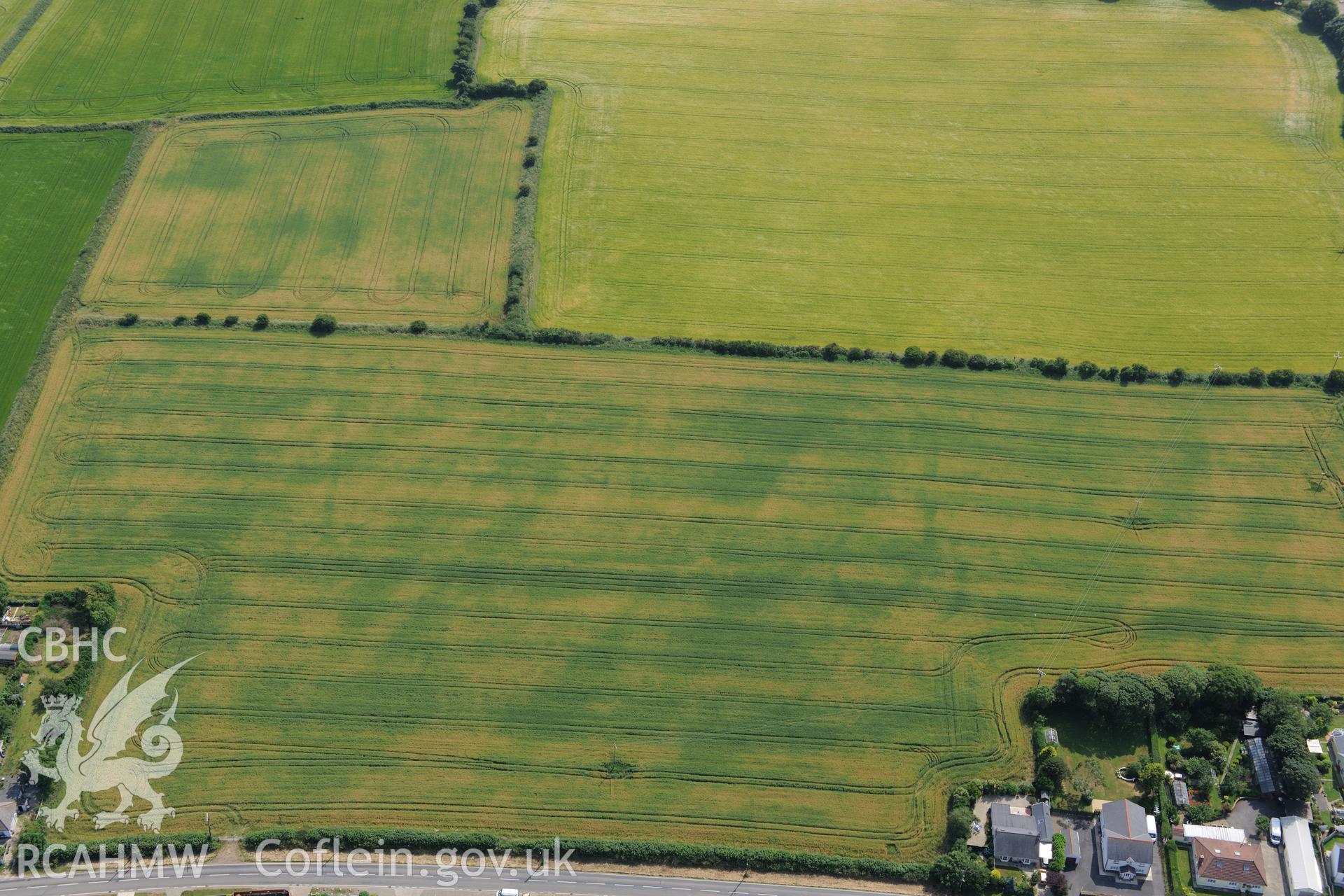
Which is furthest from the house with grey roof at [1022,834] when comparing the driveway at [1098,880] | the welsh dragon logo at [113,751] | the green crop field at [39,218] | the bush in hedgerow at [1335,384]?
the green crop field at [39,218]

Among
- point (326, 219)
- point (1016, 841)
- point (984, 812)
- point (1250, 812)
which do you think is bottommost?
point (984, 812)

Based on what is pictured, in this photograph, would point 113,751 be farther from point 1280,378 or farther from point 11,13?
point 11,13

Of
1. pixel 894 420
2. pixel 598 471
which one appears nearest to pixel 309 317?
pixel 598 471

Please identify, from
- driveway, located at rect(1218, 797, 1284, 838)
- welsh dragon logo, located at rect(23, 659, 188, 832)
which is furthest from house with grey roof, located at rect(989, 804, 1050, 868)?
welsh dragon logo, located at rect(23, 659, 188, 832)

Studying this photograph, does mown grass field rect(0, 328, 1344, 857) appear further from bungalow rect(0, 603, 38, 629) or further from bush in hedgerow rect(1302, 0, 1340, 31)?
bush in hedgerow rect(1302, 0, 1340, 31)

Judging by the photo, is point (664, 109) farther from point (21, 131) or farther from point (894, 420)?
point (21, 131)

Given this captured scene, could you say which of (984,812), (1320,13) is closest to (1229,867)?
(984,812)

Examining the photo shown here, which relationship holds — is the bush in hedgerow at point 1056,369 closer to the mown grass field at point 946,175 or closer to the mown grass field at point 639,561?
the mown grass field at point 639,561
